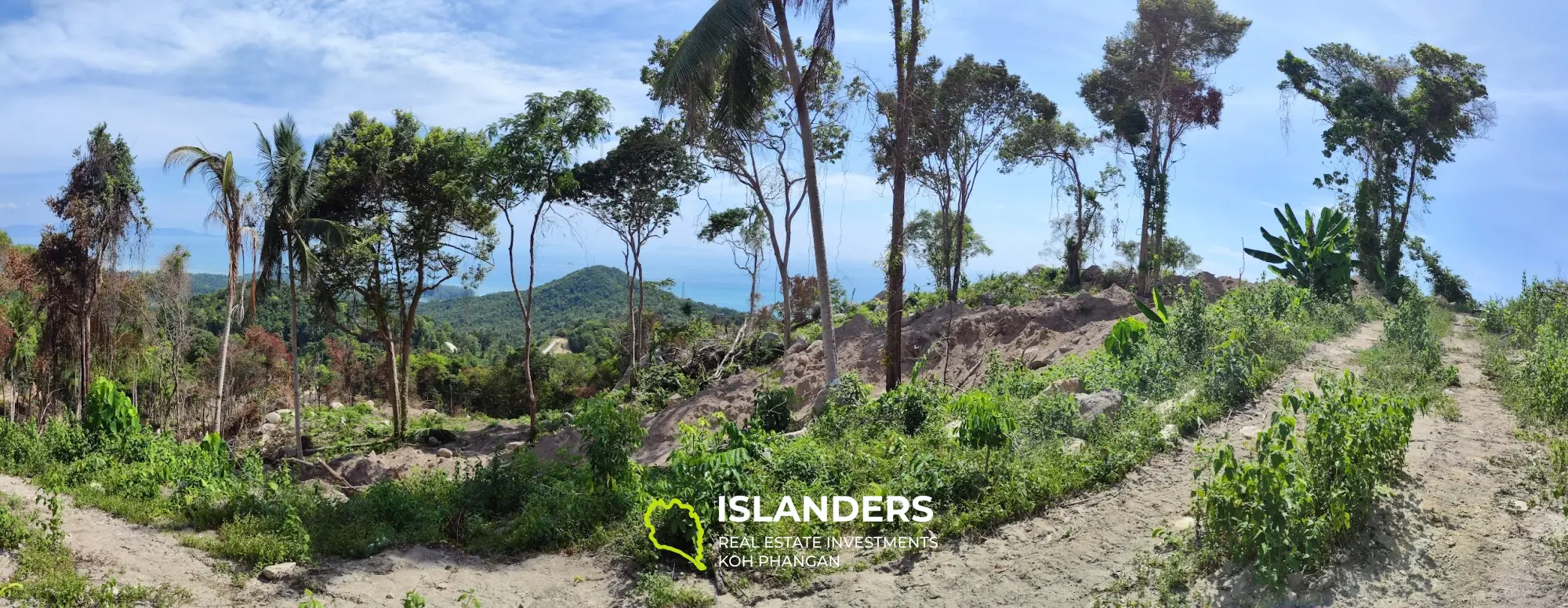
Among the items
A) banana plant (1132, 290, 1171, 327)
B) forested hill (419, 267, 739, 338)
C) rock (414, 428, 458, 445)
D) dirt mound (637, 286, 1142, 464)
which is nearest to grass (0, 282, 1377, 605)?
banana plant (1132, 290, 1171, 327)

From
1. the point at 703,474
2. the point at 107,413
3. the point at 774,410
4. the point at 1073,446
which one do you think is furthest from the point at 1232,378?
the point at 107,413

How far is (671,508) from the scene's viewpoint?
6.46 meters

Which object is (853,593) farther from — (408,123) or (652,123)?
(408,123)

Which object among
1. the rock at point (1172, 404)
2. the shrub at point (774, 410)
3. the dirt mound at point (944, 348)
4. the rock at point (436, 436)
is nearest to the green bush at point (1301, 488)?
the rock at point (1172, 404)

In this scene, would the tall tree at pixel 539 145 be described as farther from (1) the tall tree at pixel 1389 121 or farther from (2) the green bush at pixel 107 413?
(1) the tall tree at pixel 1389 121

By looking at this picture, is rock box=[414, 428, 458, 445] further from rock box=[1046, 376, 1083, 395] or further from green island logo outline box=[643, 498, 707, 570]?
green island logo outline box=[643, 498, 707, 570]

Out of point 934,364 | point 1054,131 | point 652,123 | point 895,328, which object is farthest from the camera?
point 1054,131

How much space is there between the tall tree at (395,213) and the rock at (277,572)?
1325cm

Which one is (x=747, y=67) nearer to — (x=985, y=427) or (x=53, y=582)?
(x=985, y=427)

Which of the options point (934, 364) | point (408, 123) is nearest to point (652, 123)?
point (408, 123)

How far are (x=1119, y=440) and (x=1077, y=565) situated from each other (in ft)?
6.11

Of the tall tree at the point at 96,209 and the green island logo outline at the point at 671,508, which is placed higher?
the tall tree at the point at 96,209

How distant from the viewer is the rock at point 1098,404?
814 cm

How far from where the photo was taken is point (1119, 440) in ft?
24.3
